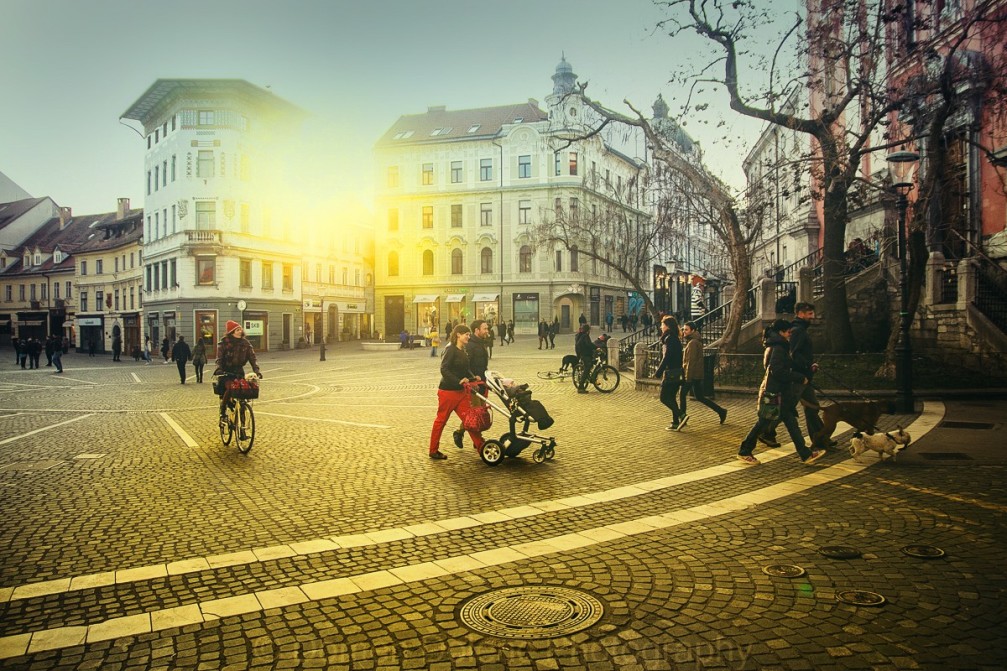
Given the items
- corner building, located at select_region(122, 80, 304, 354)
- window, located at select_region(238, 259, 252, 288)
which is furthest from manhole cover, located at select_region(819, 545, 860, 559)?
window, located at select_region(238, 259, 252, 288)

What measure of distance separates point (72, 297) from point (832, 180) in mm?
69443

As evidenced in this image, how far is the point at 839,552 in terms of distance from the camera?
547cm

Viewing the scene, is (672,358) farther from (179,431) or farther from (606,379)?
(179,431)

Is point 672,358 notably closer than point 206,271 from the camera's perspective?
Yes

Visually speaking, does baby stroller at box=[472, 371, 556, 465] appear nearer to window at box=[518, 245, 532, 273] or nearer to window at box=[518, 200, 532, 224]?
window at box=[518, 245, 532, 273]

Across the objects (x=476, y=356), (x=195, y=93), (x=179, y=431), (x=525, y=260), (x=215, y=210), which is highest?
(x=195, y=93)

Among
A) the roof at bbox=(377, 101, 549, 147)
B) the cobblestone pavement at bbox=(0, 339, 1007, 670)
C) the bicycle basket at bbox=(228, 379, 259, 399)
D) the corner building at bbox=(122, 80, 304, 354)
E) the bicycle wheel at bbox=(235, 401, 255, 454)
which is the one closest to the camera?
the cobblestone pavement at bbox=(0, 339, 1007, 670)

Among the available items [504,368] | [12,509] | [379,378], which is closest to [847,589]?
[12,509]

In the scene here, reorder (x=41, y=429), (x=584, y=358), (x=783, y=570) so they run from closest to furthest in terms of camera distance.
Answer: (x=783, y=570)
(x=41, y=429)
(x=584, y=358)

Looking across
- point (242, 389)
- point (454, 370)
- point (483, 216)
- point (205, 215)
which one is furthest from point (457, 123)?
point (454, 370)

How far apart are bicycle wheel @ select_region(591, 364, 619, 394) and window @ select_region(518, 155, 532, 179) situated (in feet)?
143

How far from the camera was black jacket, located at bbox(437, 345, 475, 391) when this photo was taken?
31.3 ft

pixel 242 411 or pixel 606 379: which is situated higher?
pixel 242 411

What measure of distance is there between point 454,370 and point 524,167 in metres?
52.7
